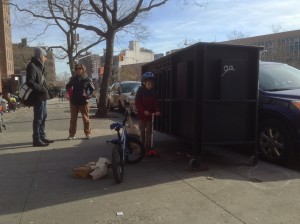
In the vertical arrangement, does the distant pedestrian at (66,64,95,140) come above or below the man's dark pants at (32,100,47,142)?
above

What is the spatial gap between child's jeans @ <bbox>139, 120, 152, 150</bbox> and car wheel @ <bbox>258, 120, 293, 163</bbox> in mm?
1999

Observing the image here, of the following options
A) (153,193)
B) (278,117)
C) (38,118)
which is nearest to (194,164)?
(153,193)

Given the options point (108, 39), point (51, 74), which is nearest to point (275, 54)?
point (108, 39)

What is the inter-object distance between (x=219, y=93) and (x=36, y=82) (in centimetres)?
417

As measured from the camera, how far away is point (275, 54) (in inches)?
1973

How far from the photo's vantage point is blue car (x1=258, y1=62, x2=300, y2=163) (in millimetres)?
6352

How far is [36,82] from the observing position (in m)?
8.41

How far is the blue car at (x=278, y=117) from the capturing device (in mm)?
6352

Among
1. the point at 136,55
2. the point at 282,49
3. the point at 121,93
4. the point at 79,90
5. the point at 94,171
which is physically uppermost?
the point at 136,55

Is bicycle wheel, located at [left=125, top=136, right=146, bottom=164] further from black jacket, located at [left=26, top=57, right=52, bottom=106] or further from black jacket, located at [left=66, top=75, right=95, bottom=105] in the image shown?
black jacket, located at [left=66, top=75, right=95, bottom=105]

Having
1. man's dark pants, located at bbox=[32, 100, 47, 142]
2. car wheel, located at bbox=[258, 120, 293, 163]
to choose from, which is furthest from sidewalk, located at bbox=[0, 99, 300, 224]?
man's dark pants, located at bbox=[32, 100, 47, 142]

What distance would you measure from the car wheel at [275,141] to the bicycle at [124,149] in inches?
83.6

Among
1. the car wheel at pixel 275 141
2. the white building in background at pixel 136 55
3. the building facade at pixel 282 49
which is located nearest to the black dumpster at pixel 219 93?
the car wheel at pixel 275 141

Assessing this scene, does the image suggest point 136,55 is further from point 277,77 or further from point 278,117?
point 278,117
